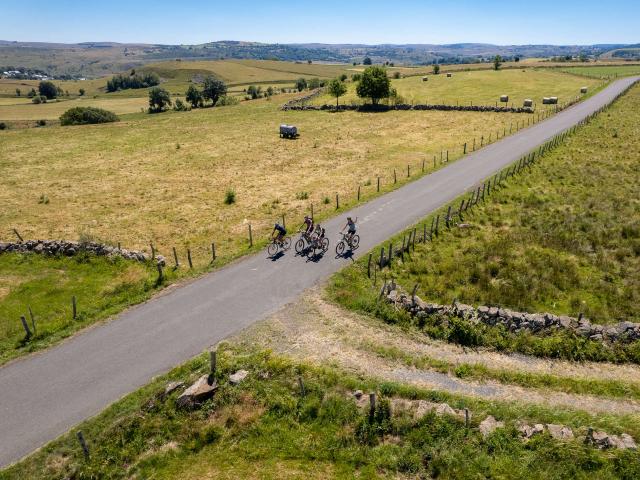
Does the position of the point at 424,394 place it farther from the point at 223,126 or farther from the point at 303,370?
the point at 223,126

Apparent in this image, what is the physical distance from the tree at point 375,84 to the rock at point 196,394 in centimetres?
8013

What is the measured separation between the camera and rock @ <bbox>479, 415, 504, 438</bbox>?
1422 centimetres

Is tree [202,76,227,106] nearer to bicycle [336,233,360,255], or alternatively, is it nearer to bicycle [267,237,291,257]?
bicycle [267,237,291,257]

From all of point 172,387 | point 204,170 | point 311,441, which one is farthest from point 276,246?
point 204,170

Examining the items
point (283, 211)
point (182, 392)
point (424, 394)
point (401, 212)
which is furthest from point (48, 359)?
point (401, 212)

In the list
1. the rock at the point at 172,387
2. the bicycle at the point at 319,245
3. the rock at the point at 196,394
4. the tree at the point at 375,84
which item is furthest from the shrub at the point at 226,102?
the rock at the point at 196,394

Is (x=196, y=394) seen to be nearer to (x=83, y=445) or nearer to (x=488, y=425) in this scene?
(x=83, y=445)

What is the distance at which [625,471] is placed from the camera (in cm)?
1263

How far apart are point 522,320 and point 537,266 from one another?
7.00 m

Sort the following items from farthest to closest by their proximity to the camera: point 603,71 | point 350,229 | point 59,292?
1. point 603,71
2. point 350,229
3. point 59,292

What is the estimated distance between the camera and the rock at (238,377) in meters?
17.0

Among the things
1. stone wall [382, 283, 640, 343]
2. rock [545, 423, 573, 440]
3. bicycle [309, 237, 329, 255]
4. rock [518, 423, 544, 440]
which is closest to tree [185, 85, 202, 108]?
bicycle [309, 237, 329, 255]

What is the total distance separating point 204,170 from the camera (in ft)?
172

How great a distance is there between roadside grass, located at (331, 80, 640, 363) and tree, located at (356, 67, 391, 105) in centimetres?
5283
